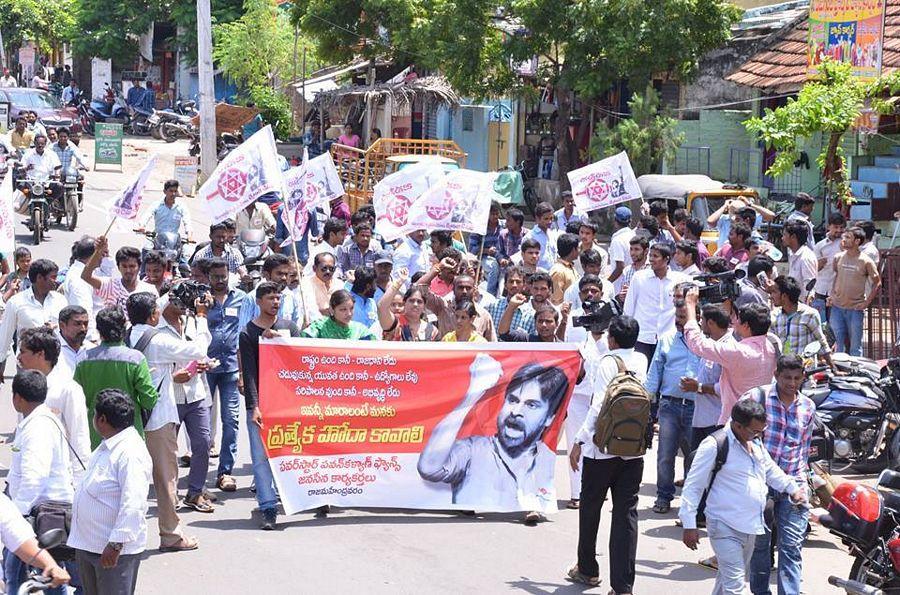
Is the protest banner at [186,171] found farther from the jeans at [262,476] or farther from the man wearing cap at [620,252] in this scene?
the jeans at [262,476]

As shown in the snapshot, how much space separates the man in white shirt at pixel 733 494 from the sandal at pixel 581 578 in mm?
1069

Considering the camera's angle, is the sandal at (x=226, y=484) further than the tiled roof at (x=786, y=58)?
No

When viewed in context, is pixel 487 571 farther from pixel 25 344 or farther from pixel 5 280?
pixel 5 280

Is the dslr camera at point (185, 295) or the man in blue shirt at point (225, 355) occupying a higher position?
the dslr camera at point (185, 295)

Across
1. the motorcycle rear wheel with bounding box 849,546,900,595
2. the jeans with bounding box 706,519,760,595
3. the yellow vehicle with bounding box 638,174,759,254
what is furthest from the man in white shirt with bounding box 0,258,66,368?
the yellow vehicle with bounding box 638,174,759,254

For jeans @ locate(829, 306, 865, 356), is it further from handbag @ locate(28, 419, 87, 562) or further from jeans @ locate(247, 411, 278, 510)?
handbag @ locate(28, 419, 87, 562)

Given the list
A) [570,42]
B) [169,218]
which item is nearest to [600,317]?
[169,218]

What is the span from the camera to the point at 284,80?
40562mm

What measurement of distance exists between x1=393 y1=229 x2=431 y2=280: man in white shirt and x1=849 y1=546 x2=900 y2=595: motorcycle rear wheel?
6550mm

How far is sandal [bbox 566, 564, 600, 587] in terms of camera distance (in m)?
7.82

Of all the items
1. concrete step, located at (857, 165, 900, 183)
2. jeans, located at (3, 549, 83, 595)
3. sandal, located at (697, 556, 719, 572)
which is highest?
concrete step, located at (857, 165, 900, 183)

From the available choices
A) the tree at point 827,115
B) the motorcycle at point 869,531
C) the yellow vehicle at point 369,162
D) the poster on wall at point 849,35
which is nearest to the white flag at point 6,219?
the motorcycle at point 869,531

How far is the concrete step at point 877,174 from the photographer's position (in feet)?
63.0

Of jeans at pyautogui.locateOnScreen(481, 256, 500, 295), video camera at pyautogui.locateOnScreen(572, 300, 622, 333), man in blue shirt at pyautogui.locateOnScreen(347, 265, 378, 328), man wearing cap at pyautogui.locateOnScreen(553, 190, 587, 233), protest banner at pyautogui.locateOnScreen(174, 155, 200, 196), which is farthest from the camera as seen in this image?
protest banner at pyautogui.locateOnScreen(174, 155, 200, 196)
